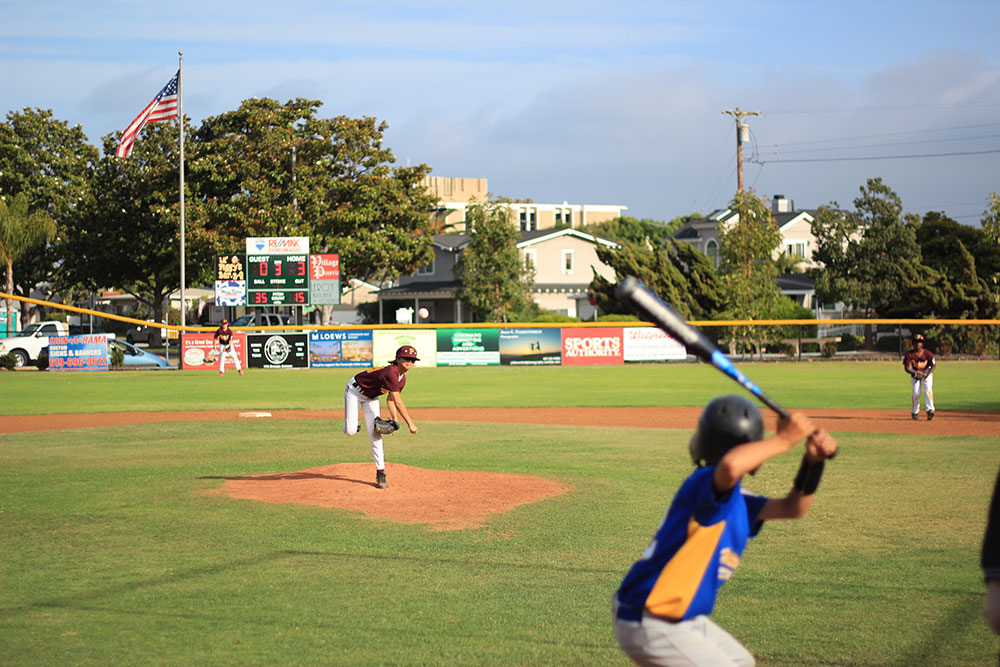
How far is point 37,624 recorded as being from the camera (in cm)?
756

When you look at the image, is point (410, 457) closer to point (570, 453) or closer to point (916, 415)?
point (570, 453)

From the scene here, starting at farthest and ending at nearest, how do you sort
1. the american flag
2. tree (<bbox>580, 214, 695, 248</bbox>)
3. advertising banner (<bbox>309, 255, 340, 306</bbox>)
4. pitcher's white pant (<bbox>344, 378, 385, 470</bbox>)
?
tree (<bbox>580, 214, 695, 248</bbox>) < advertising banner (<bbox>309, 255, 340, 306</bbox>) < the american flag < pitcher's white pant (<bbox>344, 378, 385, 470</bbox>)

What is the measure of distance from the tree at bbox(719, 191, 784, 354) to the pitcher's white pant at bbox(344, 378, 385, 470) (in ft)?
126

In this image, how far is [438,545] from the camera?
10430 millimetres

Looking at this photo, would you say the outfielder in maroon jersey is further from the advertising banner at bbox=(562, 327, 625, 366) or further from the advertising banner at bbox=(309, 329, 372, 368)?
the advertising banner at bbox=(309, 329, 372, 368)

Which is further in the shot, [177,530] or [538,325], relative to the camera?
[538,325]

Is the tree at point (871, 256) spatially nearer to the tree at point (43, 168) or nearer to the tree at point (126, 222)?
the tree at point (126, 222)

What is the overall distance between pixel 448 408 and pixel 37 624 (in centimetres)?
2080

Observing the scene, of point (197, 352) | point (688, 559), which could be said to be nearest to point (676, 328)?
point (688, 559)

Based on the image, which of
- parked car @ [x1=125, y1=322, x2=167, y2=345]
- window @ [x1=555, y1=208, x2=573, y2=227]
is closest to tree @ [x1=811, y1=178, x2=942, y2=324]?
parked car @ [x1=125, y1=322, x2=167, y2=345]

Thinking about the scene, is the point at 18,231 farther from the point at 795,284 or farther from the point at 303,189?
the point at 795,284

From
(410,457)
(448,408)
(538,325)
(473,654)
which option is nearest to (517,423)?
(448,408)

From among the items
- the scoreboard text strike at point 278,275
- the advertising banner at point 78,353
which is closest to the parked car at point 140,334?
the advertising banner at point 78,353

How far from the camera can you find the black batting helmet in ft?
12.9
